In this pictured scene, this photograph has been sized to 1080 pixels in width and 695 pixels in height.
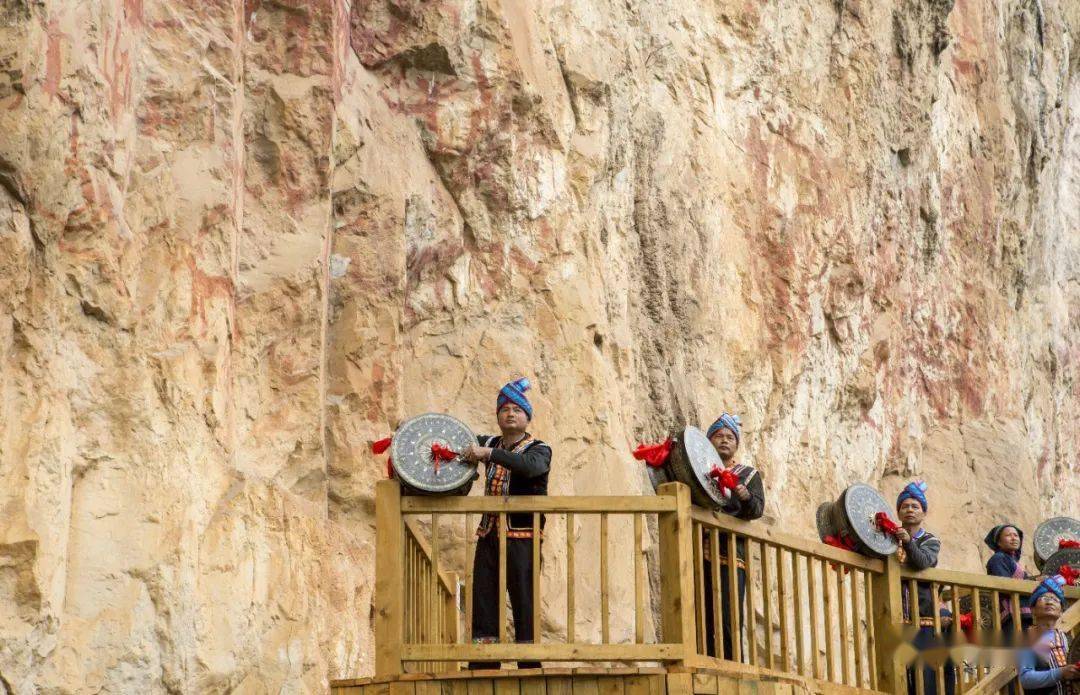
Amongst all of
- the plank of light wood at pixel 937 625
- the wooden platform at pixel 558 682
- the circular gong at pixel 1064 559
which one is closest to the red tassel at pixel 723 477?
the wooden platform at pixel 558 682

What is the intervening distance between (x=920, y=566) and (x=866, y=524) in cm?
47

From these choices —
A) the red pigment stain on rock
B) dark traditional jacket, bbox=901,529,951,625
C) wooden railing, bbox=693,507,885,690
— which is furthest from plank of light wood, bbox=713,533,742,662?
the red pigment stain on rock

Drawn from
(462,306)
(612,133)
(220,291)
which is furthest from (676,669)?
(612,133)

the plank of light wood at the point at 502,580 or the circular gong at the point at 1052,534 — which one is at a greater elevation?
the circular gong at the point at 1052,534

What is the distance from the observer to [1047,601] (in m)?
9.64

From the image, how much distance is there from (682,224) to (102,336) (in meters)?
7.05

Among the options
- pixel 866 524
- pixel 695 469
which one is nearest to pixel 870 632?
pixel 866 524

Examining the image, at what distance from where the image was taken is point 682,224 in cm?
1507

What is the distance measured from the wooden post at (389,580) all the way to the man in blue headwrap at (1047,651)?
3.70 m

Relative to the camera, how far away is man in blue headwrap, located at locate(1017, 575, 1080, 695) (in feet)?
29.9

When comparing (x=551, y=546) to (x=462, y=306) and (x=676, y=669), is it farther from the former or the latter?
(x=676, y=669)

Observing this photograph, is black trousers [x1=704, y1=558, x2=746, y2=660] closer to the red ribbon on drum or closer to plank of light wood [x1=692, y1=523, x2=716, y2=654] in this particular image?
plank of light wood [x1=692, y1=523, x2=716, y2=654]

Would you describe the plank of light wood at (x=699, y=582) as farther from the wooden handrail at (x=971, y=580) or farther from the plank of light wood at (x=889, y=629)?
the wooden handrail at (x=971, y=580)

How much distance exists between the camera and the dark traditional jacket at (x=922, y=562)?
990 centimetres
